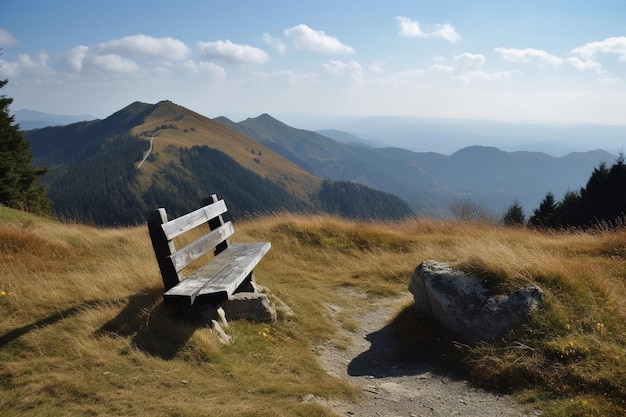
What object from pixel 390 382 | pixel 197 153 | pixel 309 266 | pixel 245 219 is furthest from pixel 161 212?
pixel 197 153

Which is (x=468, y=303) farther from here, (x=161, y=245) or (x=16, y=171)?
(x=16, y=171)

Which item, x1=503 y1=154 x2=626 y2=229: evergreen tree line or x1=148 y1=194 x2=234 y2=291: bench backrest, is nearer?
x1=148 y1=194 x2=234 y2=291: bench backrest

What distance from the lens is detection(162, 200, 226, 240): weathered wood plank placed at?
18.4ft

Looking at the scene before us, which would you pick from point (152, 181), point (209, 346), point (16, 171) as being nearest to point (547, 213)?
point (209, 346)

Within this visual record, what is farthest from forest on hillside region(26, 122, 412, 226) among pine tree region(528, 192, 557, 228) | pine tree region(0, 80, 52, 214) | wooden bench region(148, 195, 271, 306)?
wooden bench region(148, 195, 271, 306)

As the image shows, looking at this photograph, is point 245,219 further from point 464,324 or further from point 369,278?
point 464,324

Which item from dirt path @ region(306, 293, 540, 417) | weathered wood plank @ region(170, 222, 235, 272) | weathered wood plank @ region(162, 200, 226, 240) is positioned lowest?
dirt path @ region(306, 293, 540, 417)

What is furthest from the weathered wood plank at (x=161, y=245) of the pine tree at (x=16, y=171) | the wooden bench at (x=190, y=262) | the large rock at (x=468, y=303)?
the pine tree at (x=16, y=171)

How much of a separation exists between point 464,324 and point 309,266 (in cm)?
569

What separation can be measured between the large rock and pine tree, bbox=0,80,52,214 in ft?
73.1

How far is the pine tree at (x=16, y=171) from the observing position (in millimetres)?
21547

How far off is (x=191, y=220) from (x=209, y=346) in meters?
2.22

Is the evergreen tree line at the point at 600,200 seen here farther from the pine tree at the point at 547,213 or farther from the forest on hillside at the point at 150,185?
the forest on hillside at the point at 150,185

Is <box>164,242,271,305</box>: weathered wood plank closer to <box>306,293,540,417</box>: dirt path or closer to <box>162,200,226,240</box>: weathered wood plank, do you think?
<box>162,200,226,240</box>: weathered wood plank
